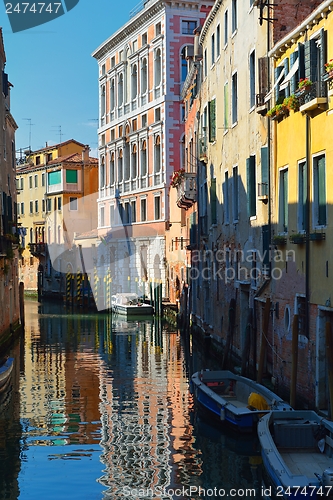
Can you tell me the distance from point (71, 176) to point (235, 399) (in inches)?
1625

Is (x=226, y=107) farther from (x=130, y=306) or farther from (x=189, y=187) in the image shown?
(x=130, y=306)

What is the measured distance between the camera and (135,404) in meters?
15.8

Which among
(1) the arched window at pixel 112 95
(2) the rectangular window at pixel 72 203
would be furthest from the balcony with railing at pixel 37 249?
(1) the arched window at pixel 112 95

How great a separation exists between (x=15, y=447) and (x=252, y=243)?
23.8ft

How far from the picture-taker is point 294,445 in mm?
10531

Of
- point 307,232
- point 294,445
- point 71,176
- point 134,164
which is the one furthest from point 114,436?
point 71,176

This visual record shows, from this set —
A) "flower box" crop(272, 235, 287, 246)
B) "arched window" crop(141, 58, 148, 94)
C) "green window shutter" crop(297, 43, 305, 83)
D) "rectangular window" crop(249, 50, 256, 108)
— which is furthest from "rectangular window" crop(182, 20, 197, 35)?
"green window shutter" crop(297, 43, 305, 83)

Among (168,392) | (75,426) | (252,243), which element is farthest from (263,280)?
(75,426)

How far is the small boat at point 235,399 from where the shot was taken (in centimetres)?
1236

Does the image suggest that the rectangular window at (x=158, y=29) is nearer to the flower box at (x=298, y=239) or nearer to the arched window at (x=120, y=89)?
the arched window at (x=120, y=89)

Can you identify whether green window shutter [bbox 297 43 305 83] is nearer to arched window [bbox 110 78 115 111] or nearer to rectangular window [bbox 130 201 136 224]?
rectangular window [bbox 130 201 136 224]

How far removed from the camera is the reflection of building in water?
35.1 ft

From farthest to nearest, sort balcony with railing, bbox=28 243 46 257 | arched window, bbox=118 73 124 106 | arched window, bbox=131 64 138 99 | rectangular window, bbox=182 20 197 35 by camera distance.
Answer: balcony with railing, bbox=28 243 46 257 < arched window, bbox=118 73 124 106 < arched window, bbox=131 64 138 99 < rectangular window, bbox=182 20 197 35

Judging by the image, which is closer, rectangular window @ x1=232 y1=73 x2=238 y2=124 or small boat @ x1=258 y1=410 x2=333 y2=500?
small boat @ x1=258 y1=410 x2=333 y2=500
